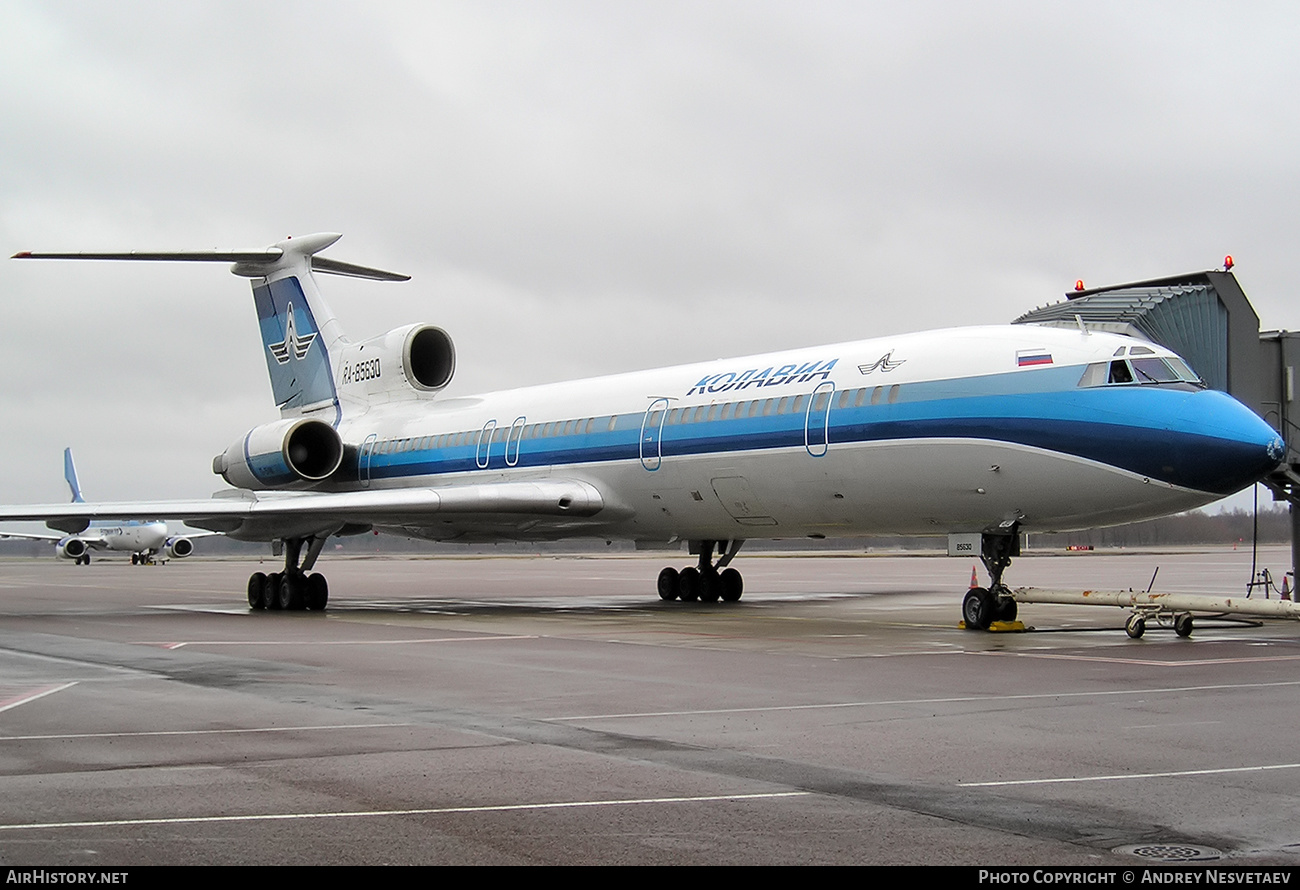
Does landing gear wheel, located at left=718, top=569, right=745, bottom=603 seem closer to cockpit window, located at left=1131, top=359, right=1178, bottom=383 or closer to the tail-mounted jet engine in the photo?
the tail-mounted jet engine

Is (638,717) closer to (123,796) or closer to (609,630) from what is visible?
(123,796)

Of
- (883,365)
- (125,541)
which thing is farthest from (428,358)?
(125,541)

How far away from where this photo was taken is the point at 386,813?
5.75 metres

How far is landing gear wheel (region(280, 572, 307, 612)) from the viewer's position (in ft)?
75.1

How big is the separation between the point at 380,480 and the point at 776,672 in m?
17.1

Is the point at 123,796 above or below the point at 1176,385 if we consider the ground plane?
below

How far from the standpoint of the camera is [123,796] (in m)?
6.12

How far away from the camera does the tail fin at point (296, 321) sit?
28656 mm

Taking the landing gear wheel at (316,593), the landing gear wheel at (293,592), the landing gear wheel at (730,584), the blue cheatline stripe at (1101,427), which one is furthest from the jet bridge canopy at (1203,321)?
the landing gear wheel at (293,592)

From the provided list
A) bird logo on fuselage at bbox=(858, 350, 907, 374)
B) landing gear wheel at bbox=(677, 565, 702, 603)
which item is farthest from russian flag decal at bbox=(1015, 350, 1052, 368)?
landing gear wheel at bbox=(677, 565, 702, 603)

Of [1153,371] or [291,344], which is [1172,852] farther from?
[291,344]

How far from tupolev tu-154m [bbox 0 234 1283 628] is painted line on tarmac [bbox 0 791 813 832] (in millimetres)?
10226
